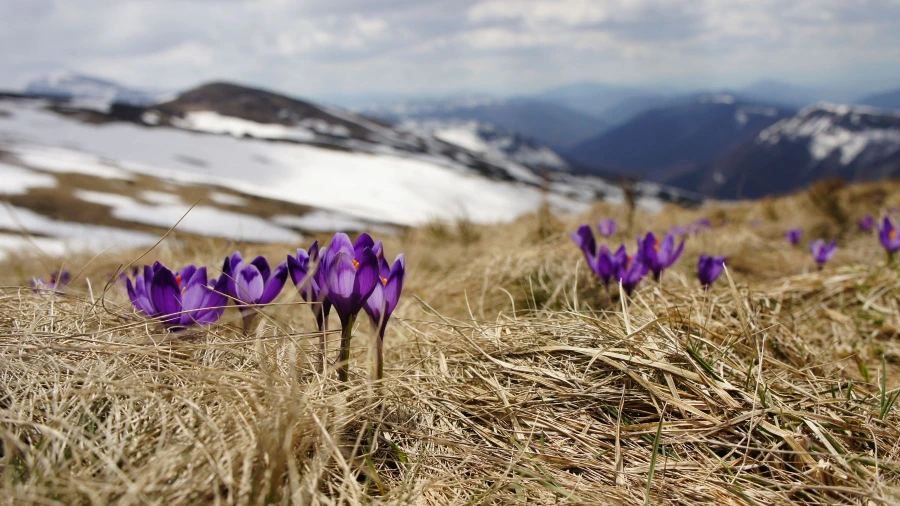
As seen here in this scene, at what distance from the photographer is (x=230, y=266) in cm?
174

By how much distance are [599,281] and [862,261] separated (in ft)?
8.94

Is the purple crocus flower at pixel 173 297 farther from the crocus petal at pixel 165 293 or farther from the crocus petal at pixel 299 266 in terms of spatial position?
the crocus petal at pixel 299 266

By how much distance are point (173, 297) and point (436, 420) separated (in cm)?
90

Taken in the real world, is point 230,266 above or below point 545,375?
above

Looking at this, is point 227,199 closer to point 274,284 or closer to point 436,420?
point 274,284

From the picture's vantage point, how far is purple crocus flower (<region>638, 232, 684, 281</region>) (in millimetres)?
2453

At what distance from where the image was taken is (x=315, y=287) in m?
1.51

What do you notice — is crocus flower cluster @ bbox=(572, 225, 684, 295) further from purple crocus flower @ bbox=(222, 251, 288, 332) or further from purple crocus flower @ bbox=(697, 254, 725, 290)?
purple crocus flower @ bbox=(222, 251, 288, 332)

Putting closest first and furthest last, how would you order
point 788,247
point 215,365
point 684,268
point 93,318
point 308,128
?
point 215,365 → point 93,318 → point 684,268 → point 788,247 → point 308,128

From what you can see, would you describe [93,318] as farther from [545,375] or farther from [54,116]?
[54,116]

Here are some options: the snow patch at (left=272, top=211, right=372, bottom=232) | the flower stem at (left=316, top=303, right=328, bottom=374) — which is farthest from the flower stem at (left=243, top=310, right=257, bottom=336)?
the snow patch at (left=272, top=211, right=372, bottom=232)

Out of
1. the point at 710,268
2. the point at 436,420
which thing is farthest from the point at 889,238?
the point at 436,420

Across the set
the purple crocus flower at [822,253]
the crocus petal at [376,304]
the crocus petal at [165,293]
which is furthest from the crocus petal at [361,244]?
the purple crocus flower at [822,253]

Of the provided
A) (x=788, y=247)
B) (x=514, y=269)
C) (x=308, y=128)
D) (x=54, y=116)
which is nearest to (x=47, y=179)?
(x=514, y=269)
